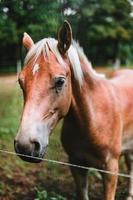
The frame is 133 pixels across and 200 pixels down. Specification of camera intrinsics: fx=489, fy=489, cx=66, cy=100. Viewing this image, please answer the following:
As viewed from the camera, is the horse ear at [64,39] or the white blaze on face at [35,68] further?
the horse ear at [64,39]

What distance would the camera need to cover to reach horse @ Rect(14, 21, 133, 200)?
319 cm

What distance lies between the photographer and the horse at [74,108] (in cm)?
319

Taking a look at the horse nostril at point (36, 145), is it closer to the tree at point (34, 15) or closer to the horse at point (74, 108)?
the horse at point (74, 108)

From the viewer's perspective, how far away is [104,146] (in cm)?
394

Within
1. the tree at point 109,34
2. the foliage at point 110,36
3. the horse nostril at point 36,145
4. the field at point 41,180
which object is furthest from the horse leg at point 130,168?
the tree at point 109,34

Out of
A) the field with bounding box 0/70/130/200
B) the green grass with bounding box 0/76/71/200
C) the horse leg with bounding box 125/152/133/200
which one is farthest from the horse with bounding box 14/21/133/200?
the green grass with bounding box 0/76/71/200

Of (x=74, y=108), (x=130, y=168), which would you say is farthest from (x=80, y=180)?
(x=130, y=168)

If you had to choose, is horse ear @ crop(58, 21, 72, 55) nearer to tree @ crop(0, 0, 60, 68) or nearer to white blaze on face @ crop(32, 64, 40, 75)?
white blaze on face @ crop(32, 64, 40, 75)

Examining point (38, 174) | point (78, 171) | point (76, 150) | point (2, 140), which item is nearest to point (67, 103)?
point (76, 150)

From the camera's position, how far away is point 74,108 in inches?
148

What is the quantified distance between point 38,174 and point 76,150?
5.85ft

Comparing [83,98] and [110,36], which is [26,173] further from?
[110,36]

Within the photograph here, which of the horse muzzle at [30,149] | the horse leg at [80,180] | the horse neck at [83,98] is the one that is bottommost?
the horse leg at [80,180]

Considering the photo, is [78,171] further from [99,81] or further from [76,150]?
[99,81]
